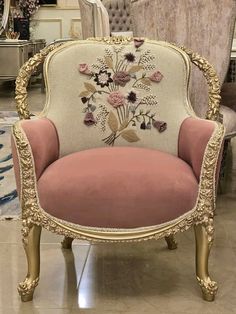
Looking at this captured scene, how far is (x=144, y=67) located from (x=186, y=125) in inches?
12.0

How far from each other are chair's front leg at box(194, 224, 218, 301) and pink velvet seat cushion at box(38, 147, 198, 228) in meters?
0.15

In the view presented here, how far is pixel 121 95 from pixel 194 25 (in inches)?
21.1

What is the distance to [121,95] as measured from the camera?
1969 millimetres

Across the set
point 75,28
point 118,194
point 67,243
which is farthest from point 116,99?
point 75,28

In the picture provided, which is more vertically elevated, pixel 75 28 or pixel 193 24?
pixel 193 24

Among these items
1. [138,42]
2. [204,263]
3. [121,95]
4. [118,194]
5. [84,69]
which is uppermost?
[138,42]

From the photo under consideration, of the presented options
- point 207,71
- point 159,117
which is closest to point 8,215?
point 159,117

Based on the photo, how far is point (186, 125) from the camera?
1.87 m

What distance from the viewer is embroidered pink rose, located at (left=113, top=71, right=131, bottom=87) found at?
1.97 metres

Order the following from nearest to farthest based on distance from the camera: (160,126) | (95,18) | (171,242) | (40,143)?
(40,143) < (160,126) < (171,242) < (95,18)

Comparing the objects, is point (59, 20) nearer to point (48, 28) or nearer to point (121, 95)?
point (48, 28)

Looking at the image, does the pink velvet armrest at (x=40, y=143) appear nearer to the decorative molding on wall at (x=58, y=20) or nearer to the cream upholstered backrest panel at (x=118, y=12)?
the cream upholstered backrest panel at (x=118, y=12)

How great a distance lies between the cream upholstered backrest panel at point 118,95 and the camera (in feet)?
6.38

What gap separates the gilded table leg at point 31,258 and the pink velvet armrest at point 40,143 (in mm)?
156
